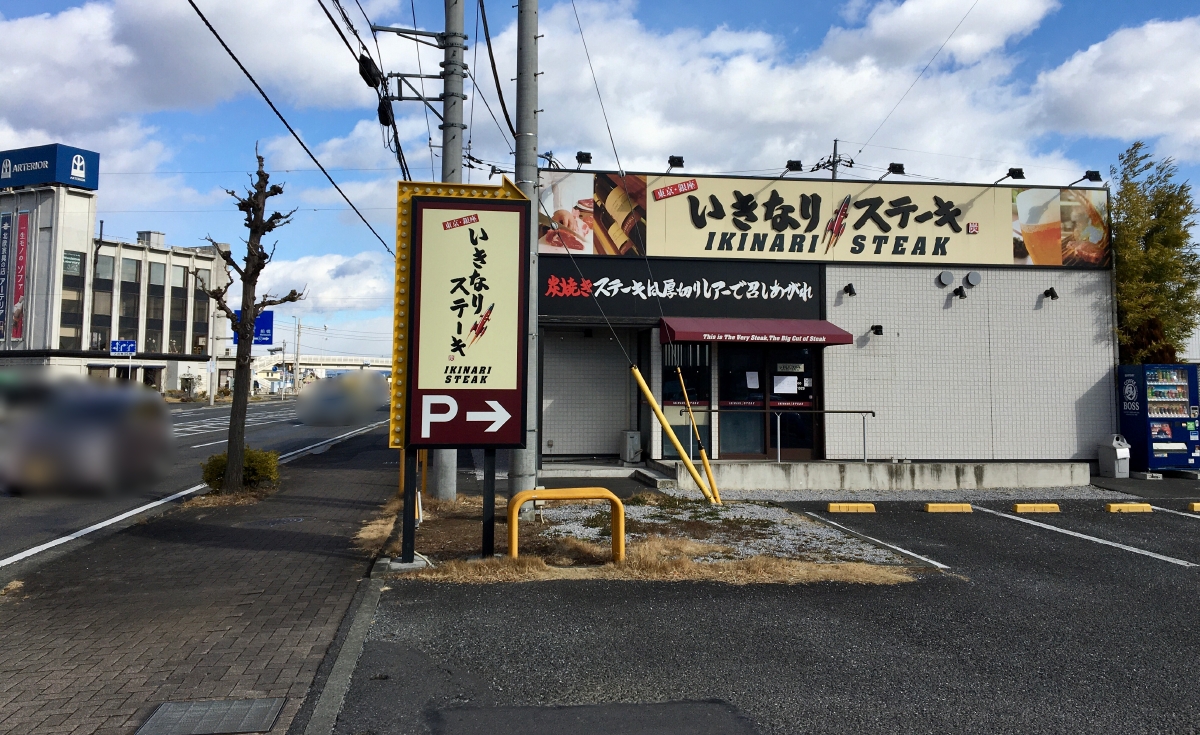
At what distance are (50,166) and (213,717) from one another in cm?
5955

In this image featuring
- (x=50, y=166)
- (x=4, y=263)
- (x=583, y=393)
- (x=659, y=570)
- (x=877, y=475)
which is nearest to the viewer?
(x=659, y=570)

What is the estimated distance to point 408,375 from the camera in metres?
6.93

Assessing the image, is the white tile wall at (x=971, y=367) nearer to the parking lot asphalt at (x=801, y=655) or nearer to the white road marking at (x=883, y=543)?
the white road marking at (x=883, y=543)

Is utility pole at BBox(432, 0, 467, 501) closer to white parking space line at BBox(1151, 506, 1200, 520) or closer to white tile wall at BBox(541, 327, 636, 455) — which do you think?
white tile wall at BBox(541, 327, 636, 455)

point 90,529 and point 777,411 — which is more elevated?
point 777,411

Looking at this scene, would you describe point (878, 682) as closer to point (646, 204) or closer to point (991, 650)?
point (991, 650)

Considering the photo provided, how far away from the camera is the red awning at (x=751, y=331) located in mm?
14000

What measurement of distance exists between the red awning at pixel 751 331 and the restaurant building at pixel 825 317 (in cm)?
12

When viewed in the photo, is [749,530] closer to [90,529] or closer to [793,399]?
[793,399]

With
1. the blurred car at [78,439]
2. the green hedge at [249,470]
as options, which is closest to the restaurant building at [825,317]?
the green hedge at [249,470]

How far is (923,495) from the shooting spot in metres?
13.2

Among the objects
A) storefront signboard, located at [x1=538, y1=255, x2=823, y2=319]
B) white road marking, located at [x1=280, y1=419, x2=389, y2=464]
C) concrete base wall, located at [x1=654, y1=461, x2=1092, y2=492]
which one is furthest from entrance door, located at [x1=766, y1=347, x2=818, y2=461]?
white road marking, located at [x1=280, y1=419, x2=389, y2=464]

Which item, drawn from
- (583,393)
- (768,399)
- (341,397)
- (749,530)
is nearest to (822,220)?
(768,399)

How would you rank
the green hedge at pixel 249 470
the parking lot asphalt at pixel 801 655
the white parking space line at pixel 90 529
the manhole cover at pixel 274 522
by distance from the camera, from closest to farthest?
the parking lot asphalt at pixel 801 655
the white parking space line at pixel 90 529
the manhole cover at pixel 274 522
the green hedge at pixel 249 470
